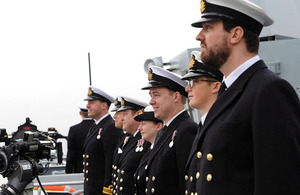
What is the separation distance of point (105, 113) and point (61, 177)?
1013 millimetres

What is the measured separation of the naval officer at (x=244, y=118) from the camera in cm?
181

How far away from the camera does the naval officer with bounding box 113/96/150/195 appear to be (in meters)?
4.75

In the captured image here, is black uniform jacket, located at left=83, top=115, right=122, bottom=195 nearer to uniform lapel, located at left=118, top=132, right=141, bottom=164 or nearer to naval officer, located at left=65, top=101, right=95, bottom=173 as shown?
uniform lapel, located at left=118, top=132, right=141, bottom=164

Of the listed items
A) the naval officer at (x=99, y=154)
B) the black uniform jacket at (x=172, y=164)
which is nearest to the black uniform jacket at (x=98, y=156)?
the naval officer at (x=99, y=154)

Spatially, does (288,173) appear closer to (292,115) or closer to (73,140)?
(292,115)

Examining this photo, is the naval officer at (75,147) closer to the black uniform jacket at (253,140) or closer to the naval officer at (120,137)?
the naval officer at (120,137)

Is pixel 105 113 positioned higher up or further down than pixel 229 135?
further down

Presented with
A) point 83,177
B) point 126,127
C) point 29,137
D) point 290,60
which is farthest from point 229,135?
point 83,177

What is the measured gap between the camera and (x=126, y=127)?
531 cm

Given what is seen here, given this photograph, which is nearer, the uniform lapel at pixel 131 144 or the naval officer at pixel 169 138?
the naval officer at pixel 169 138

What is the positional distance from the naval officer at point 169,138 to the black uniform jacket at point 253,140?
4.47 ft

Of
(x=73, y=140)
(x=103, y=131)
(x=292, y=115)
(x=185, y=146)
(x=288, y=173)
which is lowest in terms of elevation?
(x=73, y=140)

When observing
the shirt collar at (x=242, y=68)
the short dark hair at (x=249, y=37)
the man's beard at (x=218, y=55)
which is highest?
the short dark hair at (x=249, y=37)

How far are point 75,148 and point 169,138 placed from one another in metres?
5.06
